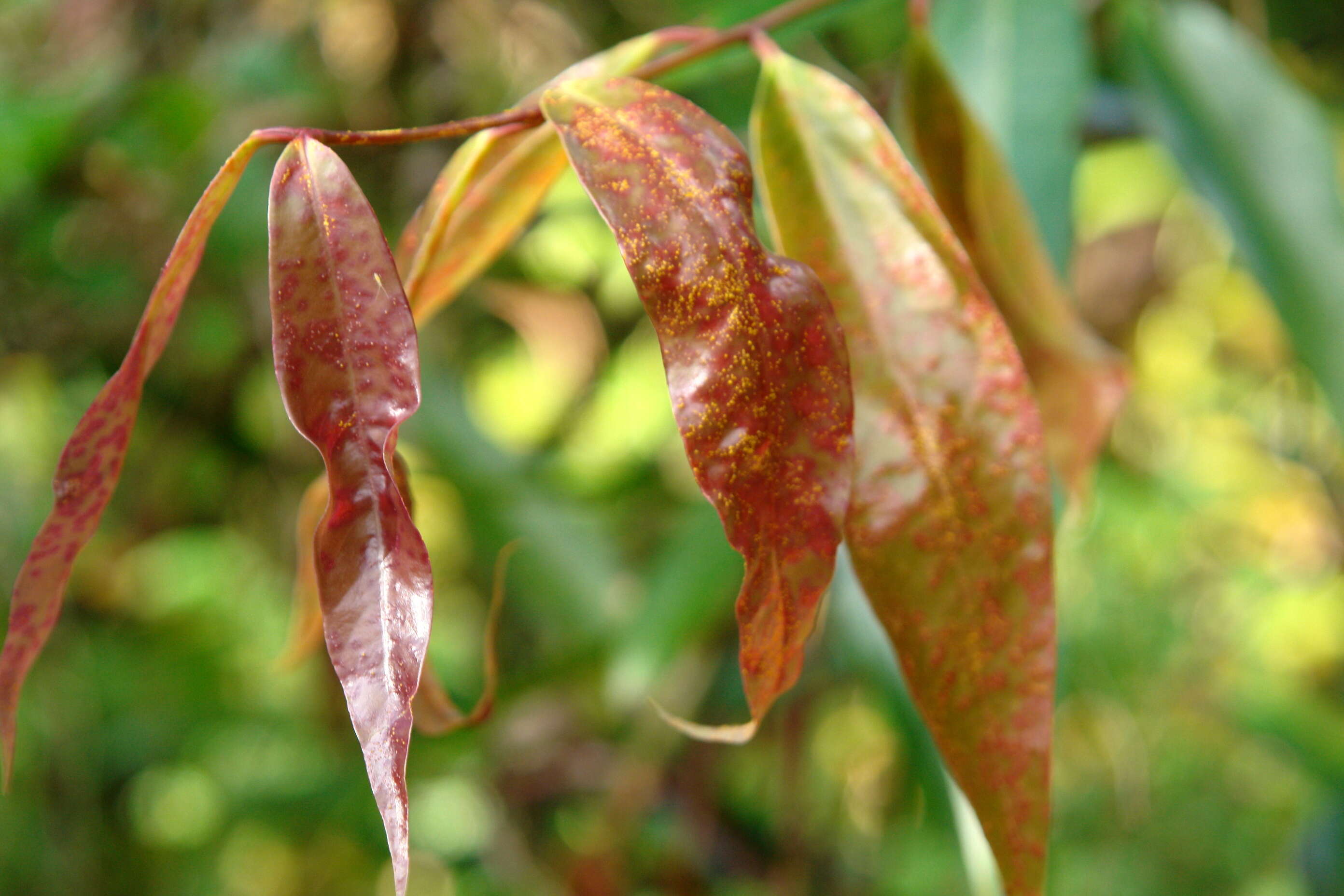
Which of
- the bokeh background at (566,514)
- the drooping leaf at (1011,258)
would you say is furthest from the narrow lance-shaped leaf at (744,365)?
the bokeh background at (566,514)

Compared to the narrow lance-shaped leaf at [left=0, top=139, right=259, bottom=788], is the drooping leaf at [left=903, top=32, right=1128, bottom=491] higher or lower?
lower

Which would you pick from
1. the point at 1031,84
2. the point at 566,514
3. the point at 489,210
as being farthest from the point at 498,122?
the point at 566,514

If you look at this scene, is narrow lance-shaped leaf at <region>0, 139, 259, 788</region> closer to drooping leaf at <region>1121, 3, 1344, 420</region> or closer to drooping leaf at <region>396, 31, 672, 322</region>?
drooping leaf at <region>396, 31, 672, 322</region>

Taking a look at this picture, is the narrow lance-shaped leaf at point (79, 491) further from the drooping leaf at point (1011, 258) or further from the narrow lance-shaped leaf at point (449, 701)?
the drooping leaf at point (1011, 258)

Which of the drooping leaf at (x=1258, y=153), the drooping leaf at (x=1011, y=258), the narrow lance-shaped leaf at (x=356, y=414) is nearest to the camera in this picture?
the narrow lance-shaped leaf at (x=356, y=414)

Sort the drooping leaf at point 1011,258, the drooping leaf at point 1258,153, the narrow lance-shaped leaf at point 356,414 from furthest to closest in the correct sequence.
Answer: the drooping leaf at point 1258,153 < the drooping leaf at point 1011,258 < the narrow lance-shaped leaf at point 356,414

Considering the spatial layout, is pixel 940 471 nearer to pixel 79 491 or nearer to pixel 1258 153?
pixel 79 491

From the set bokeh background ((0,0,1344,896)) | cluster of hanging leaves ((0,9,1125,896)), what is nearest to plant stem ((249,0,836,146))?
cluster of hanging leaves ((0,9,1125,896))
